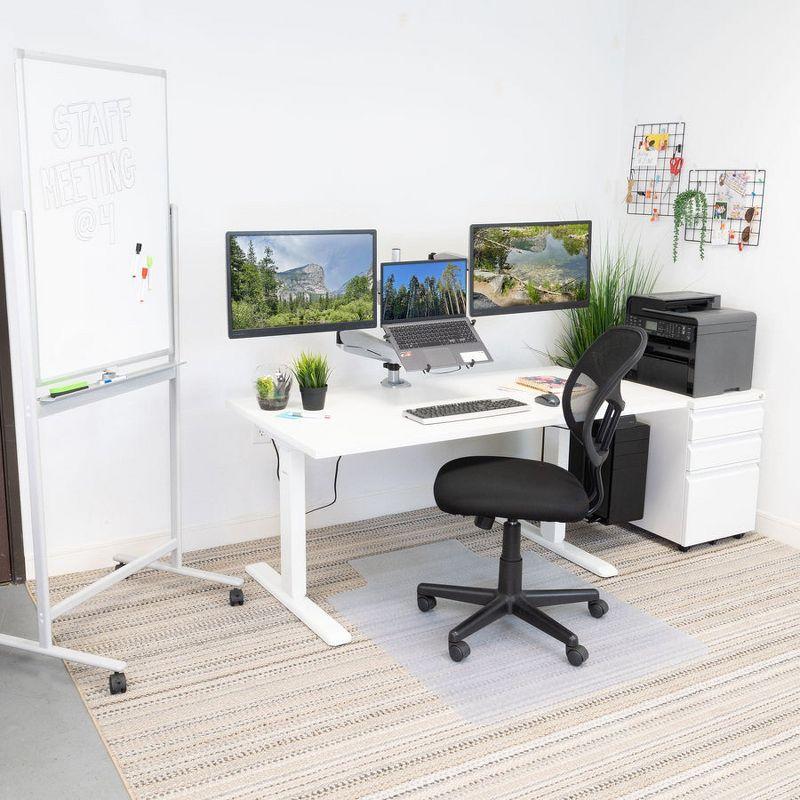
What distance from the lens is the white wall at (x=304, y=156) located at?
3340mm

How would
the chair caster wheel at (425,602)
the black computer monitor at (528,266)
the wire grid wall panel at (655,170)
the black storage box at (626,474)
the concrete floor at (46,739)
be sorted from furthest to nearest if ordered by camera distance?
the wire grid wall panel at (655,170)
the black storage box at (626,474)
the black computer monitor at (528,266)
the chair caster wheel at (425,602)
the concrete floor at (46,739)

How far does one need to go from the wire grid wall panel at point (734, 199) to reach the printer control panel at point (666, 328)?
510 mm

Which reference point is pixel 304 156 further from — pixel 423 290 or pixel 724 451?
pixel 724 451

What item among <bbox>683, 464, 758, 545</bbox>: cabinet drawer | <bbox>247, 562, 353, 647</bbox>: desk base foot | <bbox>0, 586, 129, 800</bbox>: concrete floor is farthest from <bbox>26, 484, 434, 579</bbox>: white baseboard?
<bbox>683, 464, 758, 545</bbox>: cabinet drawer

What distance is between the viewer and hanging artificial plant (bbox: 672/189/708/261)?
398 centimetres

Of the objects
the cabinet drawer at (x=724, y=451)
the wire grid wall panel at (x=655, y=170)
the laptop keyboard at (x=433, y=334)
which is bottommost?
the cabinet drawer at (x=724, y=451)

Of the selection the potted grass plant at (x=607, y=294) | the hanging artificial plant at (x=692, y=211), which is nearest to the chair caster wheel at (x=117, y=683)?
the potted grass plant at (x=607, y=294)

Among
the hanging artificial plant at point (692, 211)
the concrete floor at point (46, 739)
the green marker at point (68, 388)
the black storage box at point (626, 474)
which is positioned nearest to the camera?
the concrete floor at point (46, 739)

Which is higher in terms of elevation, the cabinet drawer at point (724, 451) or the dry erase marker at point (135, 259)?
the dry erase marker at point (135, 259)

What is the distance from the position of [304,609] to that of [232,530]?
0.72m

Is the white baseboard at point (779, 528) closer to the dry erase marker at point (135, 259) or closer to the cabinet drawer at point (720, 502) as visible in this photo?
the cabinet drawer at point (720, 502)

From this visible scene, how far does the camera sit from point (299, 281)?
321 centimetres

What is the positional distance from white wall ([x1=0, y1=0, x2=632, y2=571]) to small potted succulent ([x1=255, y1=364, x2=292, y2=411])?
1.47 feet

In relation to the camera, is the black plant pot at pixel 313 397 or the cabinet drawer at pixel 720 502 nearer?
the black plant pot at pixel 313 397
